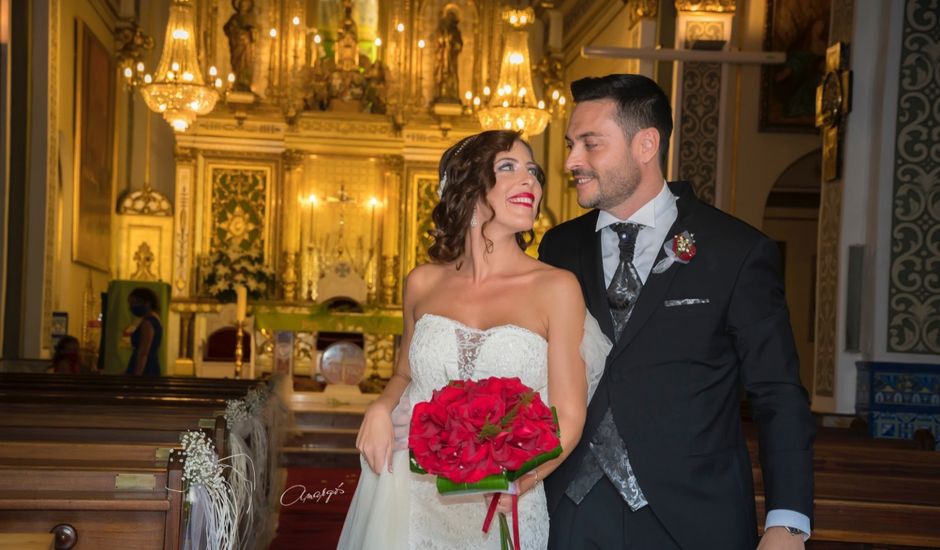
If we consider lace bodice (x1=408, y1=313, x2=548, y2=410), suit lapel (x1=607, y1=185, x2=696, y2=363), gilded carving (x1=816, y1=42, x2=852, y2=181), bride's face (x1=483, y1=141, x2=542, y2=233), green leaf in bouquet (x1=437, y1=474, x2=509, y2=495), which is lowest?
green leaf in bouquet (x1=437, y1=474, x2=509, y2=495)

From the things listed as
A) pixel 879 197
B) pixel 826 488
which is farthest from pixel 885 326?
pixel 826 488

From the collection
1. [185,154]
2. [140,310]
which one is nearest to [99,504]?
[140,310]

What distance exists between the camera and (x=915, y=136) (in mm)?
7500

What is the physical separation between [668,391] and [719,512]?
31 centimetres

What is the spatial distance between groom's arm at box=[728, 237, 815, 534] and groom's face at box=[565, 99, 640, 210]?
0.37 metres

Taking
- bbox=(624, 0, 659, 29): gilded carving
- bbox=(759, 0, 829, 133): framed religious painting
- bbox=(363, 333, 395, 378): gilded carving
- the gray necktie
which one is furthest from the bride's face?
bbox=(363, 333, 395, 378): gilded carving

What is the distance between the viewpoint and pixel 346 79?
17062mm

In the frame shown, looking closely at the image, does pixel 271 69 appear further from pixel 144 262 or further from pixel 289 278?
pixel 144 262

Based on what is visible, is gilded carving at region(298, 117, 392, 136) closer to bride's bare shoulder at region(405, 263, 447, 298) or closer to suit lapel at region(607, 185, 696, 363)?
bride's bare shoulder at region(405, 263, 447, 298)

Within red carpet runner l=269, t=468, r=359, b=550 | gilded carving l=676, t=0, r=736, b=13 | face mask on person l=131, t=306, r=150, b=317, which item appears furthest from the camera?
gilded carving l=676, t=0, r=736, b=13

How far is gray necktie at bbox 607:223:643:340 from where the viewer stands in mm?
3070

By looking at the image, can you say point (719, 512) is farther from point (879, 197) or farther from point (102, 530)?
point (879, 197)

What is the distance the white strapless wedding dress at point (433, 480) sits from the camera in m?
3.03

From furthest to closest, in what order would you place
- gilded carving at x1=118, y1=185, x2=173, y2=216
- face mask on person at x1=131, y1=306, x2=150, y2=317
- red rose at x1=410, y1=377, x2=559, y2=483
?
1. gilded carving at x1=118, y1=185, x2=173, y2=216
2. face mask on person at x1=131, y1=306, x2=150, y2=317
3. red rose at x1=410, y1=377, x2=559, y2=483
